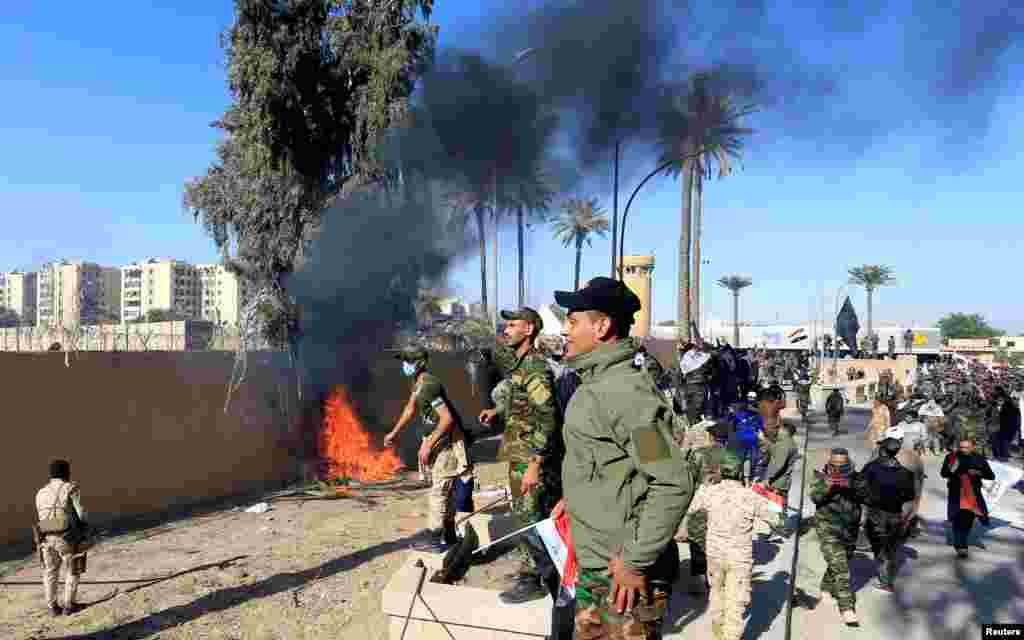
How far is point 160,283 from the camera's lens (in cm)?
9769

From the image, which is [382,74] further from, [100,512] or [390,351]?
[100,512]

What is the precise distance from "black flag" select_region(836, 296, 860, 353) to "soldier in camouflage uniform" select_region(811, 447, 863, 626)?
17044mm

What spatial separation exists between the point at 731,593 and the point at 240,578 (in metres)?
4.31

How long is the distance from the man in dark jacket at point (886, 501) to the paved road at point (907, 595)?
0.96ft

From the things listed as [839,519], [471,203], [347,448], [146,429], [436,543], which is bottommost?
[347,448]

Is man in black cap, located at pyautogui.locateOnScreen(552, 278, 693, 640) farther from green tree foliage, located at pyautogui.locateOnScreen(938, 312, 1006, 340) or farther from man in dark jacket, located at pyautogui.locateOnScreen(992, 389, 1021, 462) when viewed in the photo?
green tree foliage, located at pyautogui.locateOnScreen(938, 312, 1006, 340)

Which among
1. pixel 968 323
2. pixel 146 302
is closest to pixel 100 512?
pixel 146 302

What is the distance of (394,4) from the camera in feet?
44.2

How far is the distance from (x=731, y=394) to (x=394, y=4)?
918 centimetres

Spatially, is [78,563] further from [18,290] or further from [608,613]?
[18,290]

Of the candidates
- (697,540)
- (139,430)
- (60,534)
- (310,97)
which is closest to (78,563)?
(60,534)

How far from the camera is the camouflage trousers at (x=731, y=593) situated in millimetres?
4363

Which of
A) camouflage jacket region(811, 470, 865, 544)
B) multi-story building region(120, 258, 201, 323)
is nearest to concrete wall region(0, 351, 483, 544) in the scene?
camouflage jacket region(811, 470, 865, 544)

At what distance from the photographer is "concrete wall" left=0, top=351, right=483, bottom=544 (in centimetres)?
775
